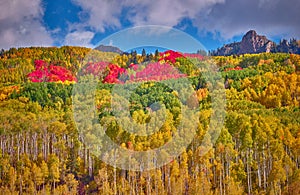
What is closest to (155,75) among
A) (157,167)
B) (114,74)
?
(114,74)

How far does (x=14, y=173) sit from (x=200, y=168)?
93.1 feet

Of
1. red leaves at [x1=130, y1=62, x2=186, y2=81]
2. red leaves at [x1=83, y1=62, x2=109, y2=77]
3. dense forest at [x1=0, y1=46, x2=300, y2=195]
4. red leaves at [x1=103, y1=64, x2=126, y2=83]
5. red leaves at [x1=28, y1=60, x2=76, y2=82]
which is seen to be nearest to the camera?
dense forest at [x1=0, y1=46, x2=300, y2=195]

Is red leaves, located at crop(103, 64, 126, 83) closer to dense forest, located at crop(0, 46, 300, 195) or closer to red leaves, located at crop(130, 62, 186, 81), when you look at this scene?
red leaves, located at crop(130, 62, 186, 81)

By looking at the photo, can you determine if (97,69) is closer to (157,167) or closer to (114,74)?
(114,74)

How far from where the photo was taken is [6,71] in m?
192

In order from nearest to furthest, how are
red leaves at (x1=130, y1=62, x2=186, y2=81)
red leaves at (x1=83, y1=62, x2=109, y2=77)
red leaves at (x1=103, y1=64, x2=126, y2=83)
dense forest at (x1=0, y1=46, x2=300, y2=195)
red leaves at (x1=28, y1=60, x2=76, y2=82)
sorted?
dense forest at (x1=0, y1=46, x2=300, y2=195) → red leaves at (x1=103, y1=64, x2=126, y2=83) → red leaves at (x1=130, y1=62, x2=186, y2=81) → red leaves at (x1=83, y1=62, x2=109, y2=77) → red leaves at (x1=28, y1=60, x2=76, y2=82)

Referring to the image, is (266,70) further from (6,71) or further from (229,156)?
(6,71)

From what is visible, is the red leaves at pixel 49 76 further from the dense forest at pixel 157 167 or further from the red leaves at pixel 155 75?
the dense forest at pixel 157 167

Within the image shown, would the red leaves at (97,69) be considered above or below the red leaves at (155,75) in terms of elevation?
above

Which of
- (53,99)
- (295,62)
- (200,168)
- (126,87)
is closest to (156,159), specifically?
(200,168)

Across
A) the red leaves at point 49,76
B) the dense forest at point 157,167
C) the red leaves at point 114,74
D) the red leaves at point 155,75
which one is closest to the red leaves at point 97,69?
the red leaves at point 114,74

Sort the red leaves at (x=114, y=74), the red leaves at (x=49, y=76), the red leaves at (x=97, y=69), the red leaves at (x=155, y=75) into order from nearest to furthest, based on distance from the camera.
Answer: the red leaves at (x=114, y=74)
the red leaves at (x=155, y=75)
the red leaves at (x=97, y=69)
the red leaves at (x=49, y=76)

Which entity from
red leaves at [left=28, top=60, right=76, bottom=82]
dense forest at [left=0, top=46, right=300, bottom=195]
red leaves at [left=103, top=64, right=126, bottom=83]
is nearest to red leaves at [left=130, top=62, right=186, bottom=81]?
red leaves at [left=103, top=64, right=126, bottom=83]

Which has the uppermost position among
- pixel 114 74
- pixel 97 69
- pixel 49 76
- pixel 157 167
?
pixel 49 76
